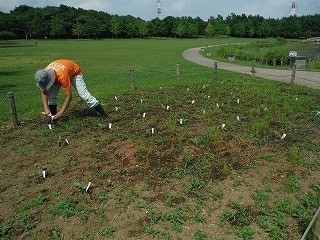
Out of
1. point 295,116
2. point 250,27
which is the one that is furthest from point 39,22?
point 295,116

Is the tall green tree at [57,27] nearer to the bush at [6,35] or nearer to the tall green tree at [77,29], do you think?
the tall green tree at [77,29]

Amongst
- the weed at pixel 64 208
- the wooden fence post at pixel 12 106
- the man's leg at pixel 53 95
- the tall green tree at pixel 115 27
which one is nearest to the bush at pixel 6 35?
the tall green tree at pixel 115 27

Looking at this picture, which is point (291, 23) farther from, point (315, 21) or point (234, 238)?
point (234, 238)

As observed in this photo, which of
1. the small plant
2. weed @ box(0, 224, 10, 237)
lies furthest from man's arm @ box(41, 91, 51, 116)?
weed @ box(0, 224, 10, 237)

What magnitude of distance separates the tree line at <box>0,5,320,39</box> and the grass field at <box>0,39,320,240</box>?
75.7 m

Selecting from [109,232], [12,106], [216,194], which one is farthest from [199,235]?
[12,106]

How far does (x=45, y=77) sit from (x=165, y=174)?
3.36m

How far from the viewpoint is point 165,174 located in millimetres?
4602

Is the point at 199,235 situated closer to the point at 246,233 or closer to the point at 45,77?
the point at 246,233

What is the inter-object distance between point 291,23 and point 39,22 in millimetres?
78722

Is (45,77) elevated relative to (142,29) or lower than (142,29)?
lower

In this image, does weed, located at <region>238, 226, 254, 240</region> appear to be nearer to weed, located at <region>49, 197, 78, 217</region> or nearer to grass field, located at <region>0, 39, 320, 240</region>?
grass field, located at <region>0, 39, 320, 240</region>

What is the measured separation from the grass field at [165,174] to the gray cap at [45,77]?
3.56ft

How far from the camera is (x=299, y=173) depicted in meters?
4.66
